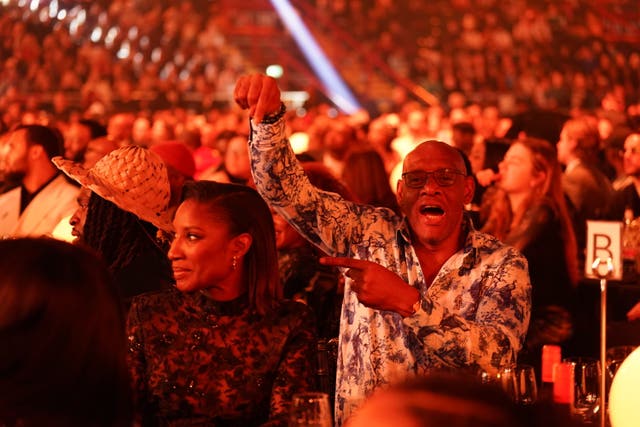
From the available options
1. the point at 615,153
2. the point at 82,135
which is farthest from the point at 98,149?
the point at 615,153

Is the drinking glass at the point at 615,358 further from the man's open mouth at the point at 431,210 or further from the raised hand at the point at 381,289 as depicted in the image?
the raised hand at the point at 381,289

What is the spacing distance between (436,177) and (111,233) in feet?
4.74

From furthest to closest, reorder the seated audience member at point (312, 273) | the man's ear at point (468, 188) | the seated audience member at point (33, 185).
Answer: the seated audience member at point (33, 185)
the seated audience member at point (312, 273)
the man's ear at point (468, 188)

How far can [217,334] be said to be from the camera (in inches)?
136

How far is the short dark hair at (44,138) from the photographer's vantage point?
6730mm

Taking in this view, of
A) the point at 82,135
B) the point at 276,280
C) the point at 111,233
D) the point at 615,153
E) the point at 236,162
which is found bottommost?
the point at 276,280

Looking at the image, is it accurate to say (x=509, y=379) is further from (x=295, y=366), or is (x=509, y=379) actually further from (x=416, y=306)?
(x=295, y=366)

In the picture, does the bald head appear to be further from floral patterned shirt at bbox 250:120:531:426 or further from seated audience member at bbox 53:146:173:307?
seated audience member at bbox 53:146:173:307

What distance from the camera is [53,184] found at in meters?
6.58

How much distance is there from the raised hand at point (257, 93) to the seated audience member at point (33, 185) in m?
3.15

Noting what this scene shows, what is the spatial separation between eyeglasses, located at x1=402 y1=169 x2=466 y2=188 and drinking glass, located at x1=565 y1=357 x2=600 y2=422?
89 cm

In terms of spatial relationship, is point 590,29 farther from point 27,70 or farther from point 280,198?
point 280,198

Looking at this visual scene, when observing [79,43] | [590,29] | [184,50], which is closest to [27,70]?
[79,43]

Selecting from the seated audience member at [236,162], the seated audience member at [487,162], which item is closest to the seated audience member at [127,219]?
the seated audience member at [487,162]
